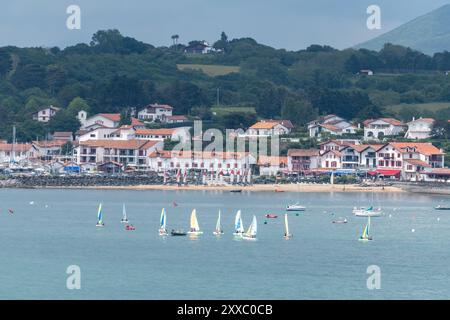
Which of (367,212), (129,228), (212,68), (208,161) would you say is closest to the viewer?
(129,228)

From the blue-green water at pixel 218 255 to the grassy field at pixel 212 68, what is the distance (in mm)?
100447

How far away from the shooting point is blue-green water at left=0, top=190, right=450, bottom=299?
4756 cm

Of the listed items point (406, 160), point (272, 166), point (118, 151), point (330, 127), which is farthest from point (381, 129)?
point (118, 151)

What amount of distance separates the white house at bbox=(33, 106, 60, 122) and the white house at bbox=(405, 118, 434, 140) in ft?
132

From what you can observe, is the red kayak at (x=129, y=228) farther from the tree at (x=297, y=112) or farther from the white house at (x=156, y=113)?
the tree at (x=297, y=112)

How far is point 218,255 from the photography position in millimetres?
56375

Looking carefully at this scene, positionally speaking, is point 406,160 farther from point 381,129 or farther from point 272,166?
point 381,129

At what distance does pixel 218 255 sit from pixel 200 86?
111 m

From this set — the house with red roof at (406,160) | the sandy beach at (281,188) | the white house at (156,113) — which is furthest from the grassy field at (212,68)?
the sandy beach at (281,188)

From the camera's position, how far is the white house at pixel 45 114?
460ft
